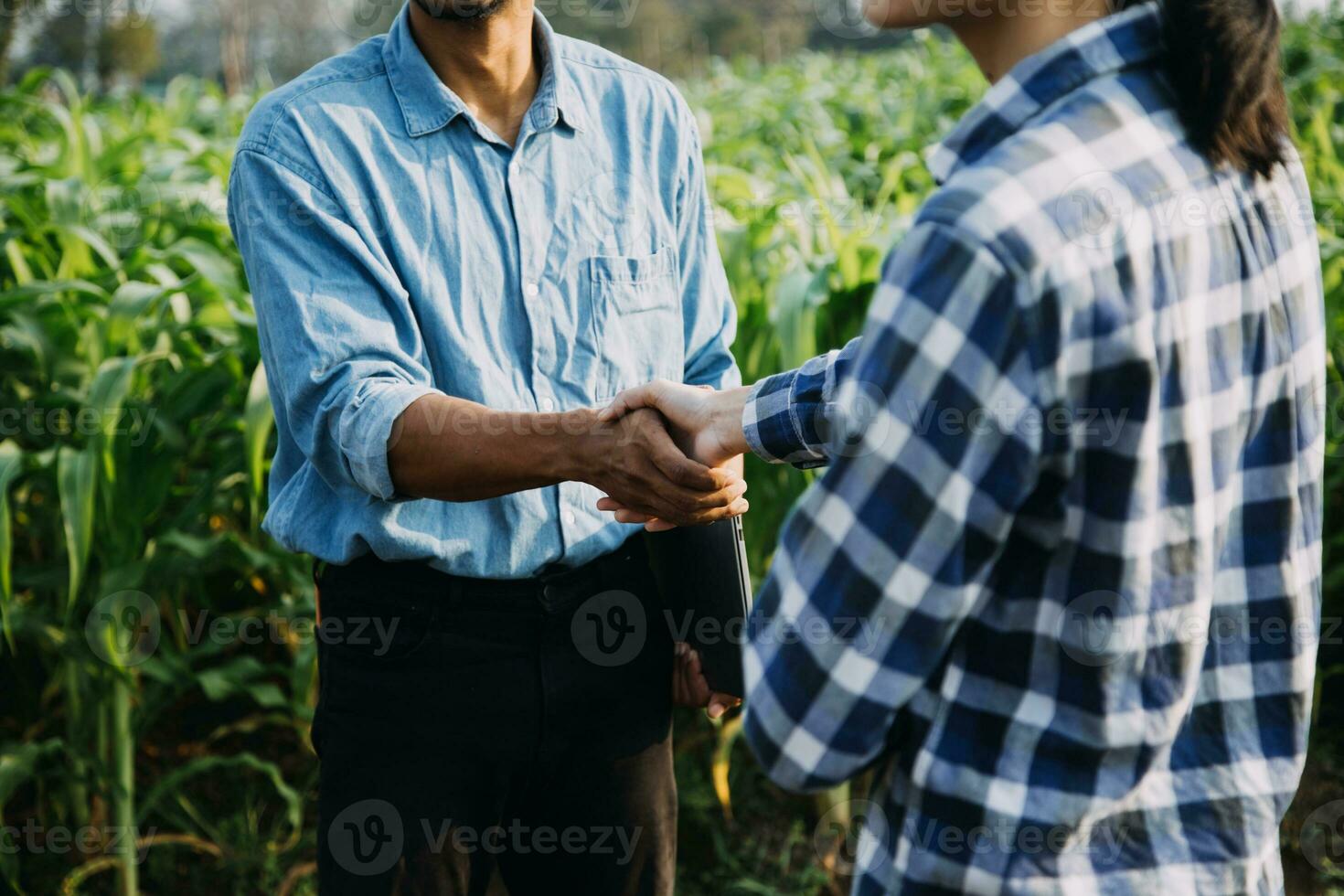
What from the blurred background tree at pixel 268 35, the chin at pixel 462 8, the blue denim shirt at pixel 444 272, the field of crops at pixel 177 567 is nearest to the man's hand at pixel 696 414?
the blue denim shirt at pixel 444 272

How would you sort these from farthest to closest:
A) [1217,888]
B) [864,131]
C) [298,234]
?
1. [864,131]
2. [298,234]
3. [1217,888]

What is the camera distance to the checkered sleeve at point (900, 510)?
31.4 inches

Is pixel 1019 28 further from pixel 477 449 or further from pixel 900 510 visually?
pixel 477 449

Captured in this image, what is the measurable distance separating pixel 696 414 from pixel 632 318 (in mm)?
223

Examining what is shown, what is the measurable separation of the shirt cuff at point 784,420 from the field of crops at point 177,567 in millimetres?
877

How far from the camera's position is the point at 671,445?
1.41 metres

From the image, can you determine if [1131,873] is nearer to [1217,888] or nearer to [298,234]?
[1217,888]

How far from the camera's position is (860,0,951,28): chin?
92cm

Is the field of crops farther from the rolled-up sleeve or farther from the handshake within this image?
the handshake

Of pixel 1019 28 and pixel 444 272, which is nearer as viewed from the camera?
pixel 1019 28

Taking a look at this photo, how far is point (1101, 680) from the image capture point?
852 mm

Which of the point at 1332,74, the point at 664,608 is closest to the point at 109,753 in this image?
the point at 664,608

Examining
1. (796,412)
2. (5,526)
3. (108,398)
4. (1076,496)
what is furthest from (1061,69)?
(5,526)

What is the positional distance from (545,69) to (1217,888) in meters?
1.22
